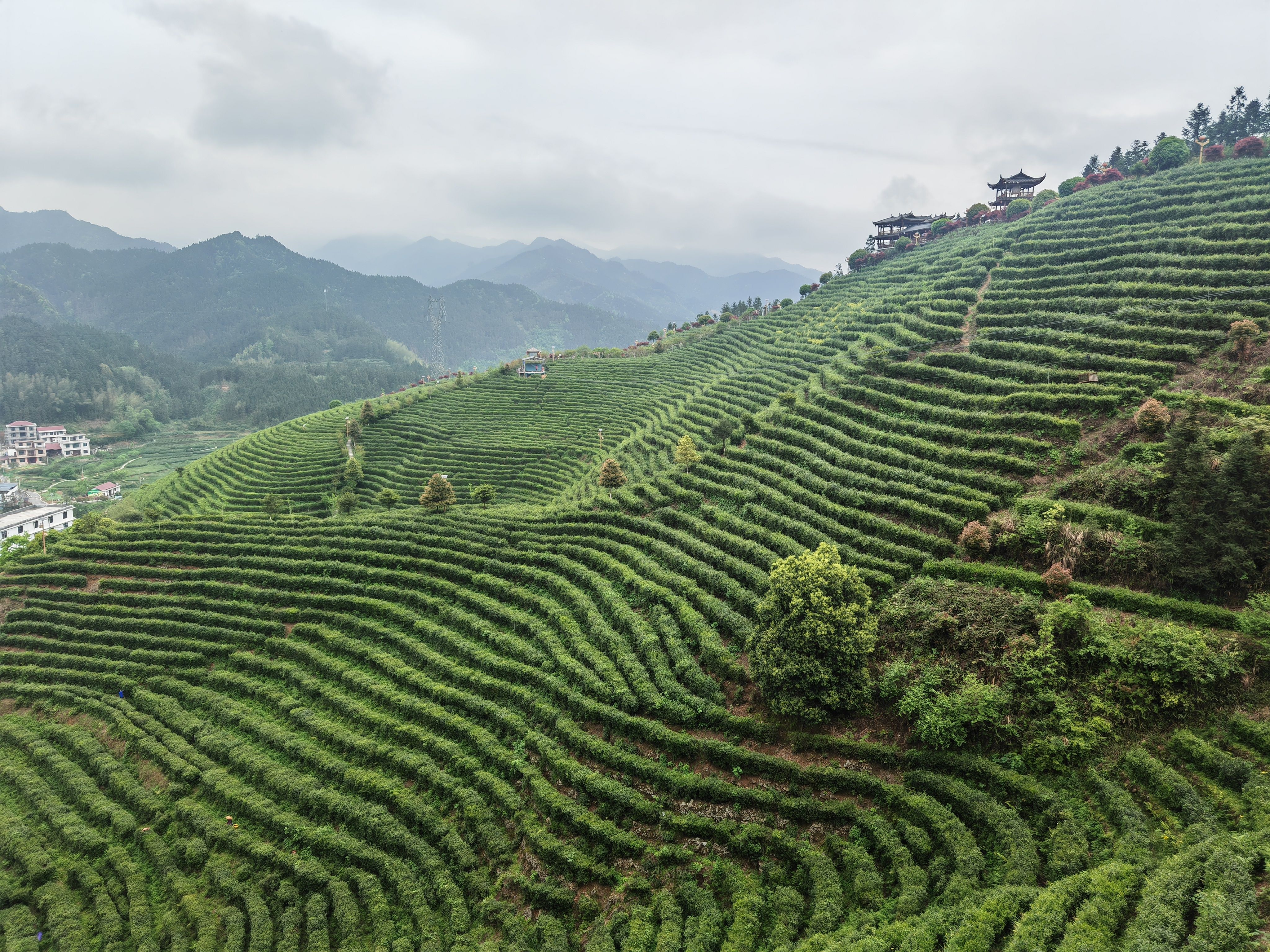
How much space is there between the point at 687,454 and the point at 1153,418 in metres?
19.5

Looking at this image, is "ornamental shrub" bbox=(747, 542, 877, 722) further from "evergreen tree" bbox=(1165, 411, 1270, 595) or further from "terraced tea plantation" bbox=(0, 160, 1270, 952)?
"evergreen tree" bbox=(1165, 411, 1270, 595)

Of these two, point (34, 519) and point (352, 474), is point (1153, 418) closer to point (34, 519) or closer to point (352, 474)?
point (352, 474)

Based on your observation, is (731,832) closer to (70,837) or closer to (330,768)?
(330,768)

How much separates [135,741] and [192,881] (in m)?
7.22

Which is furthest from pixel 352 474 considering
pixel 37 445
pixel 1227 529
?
pixel 37 445

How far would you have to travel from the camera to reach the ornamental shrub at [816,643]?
16734 mm

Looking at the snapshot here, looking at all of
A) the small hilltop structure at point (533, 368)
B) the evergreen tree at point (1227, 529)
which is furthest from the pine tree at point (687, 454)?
the small hilltop structure at point (533, 368)

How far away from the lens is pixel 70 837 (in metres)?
18.8

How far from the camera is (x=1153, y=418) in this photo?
73.5ft

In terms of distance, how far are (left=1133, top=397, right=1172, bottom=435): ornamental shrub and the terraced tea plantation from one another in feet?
6.15

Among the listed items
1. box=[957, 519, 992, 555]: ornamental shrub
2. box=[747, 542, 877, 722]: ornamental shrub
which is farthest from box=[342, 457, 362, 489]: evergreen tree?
box=[957, 519, 992, 555]: ornamental shrub

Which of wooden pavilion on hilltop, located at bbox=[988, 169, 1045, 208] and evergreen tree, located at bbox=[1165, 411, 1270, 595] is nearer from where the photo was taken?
evergreen tree, located at bbox=[1165, 411, 1270, 595]

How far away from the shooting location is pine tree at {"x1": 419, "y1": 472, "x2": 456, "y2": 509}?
110 ft

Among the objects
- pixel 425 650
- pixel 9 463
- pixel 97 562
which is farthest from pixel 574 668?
pixel 9 463
